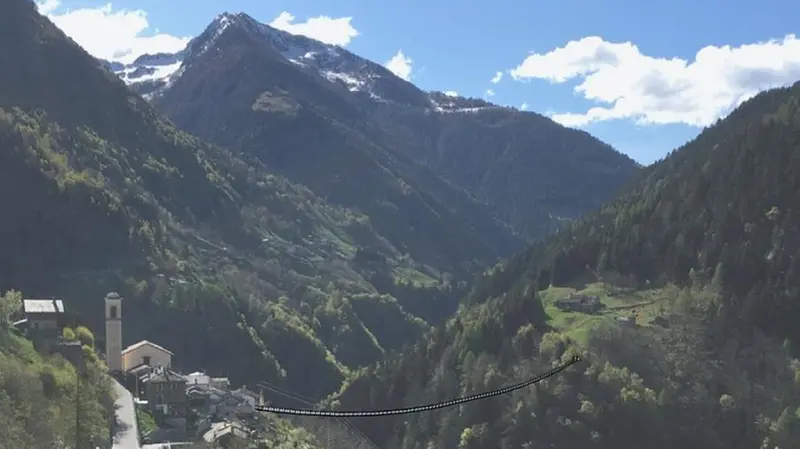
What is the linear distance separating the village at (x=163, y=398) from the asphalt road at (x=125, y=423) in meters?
0.10

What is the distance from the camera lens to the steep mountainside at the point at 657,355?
13838 cm

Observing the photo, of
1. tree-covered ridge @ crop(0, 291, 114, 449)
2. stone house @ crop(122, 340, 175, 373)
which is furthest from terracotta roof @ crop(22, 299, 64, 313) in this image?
stone house @ crop(122, 340, 175, 373)

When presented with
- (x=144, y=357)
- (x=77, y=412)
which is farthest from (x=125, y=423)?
(x=144, y=357)

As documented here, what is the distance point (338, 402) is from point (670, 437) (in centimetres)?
6661

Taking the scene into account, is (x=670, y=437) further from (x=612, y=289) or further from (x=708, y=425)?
(x=612, y=289)

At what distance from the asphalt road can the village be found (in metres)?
0.10

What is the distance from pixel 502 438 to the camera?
141625mm

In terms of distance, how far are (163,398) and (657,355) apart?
75590 millimetres

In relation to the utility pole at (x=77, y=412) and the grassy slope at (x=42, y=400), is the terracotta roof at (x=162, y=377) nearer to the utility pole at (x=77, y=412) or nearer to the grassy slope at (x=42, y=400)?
the grassy slope at (x=42, y=400)

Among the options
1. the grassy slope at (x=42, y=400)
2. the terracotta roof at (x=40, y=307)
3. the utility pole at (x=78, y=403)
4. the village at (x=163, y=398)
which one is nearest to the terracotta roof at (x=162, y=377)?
the village at (x=163, y=398)

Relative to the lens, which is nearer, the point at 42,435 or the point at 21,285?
the point at 42,435

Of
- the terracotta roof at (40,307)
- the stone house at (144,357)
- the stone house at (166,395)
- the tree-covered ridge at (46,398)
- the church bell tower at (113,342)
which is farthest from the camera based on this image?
the stone house at (144,357)

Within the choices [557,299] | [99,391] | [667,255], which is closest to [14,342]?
[99,391]

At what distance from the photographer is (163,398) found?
11388 centimetres
